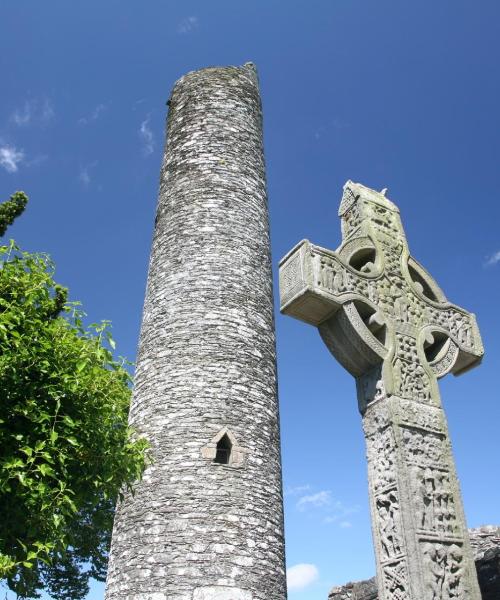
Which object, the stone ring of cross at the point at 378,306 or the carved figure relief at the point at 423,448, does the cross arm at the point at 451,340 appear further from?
the carved figure relief at the point at 423,448

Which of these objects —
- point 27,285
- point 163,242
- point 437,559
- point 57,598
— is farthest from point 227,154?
point 57,598

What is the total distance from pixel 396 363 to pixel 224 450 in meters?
4.21

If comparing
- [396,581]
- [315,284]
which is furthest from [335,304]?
[396,581]

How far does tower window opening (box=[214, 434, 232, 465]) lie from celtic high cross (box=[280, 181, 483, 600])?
372 centimetres

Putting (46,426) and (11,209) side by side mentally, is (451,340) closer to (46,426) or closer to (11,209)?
(46,426)

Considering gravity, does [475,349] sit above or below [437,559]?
above

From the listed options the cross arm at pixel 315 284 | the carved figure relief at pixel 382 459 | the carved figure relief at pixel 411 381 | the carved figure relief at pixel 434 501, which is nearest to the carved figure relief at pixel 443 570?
the carved figure relief at pixel 434 501

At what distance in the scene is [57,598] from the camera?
613 inches

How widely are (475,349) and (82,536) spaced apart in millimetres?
13095

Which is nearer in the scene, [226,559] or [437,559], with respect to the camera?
[437,559]

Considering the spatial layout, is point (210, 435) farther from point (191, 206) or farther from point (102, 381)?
point (191, 206)

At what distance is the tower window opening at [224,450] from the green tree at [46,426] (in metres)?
1.11

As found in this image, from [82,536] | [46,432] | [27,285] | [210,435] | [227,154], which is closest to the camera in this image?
[46,432]

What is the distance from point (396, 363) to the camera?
15.0 feet
